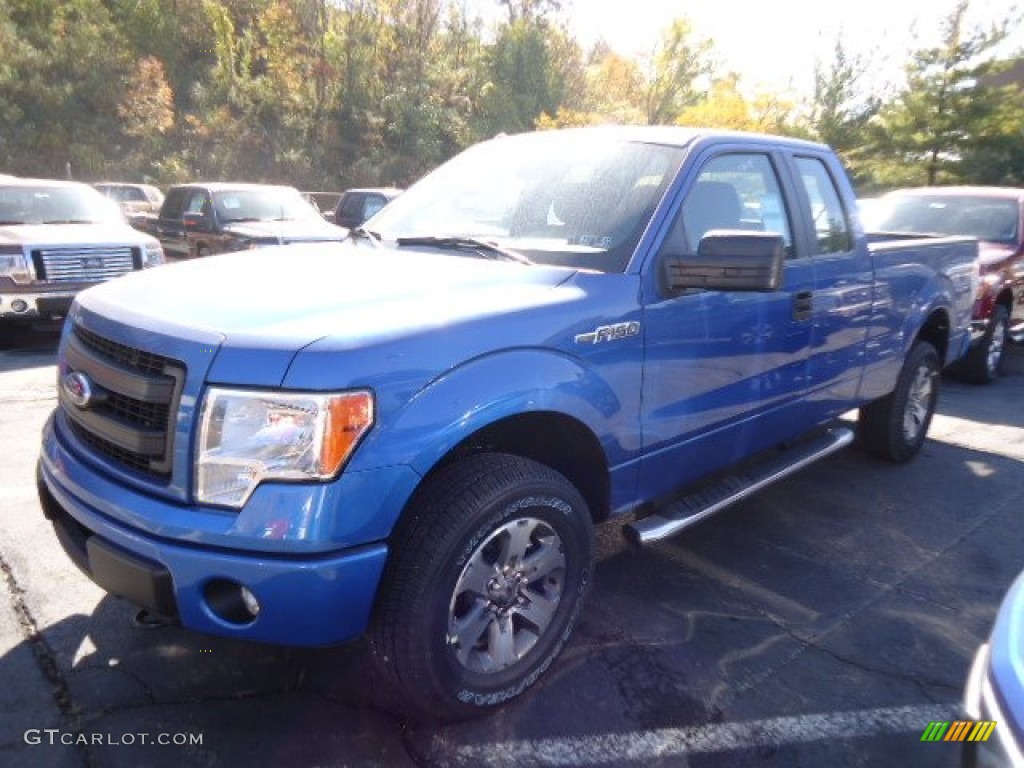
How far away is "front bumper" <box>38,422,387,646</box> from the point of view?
1.95 metres

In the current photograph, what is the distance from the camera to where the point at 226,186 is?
11.5 meters

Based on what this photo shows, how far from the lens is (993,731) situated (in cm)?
153

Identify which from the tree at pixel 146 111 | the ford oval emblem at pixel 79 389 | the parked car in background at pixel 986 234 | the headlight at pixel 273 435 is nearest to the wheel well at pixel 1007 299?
the parked car in background at pixel 986 234

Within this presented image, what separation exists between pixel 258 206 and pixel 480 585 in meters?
10.4

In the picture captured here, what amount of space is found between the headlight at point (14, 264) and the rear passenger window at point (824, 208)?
7.23 m

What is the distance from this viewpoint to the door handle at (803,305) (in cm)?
352

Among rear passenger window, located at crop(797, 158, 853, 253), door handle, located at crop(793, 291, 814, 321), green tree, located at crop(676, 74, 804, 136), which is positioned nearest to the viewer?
door handle, located at crop(793, 291, 814, 321)

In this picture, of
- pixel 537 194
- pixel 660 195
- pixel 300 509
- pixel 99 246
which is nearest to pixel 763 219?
pixel 660 195

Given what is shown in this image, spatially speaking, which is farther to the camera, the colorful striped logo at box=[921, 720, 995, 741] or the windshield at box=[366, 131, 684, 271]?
the windshield at box=[366, 131, 684, 271]

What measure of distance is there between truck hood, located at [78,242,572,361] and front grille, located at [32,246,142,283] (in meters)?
5.69

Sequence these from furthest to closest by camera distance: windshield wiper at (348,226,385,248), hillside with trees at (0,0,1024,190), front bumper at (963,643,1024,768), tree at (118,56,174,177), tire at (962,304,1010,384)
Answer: tree at (118,56,174,177), hillside with trees at (0,0,1024,190), tire at (962,304,1010,384), windshield wiper at (348,226,385,248), front bumper at (963,643,1024,768)

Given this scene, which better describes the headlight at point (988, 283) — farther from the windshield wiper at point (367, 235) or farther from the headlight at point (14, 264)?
the headlight at point (14, 264)
